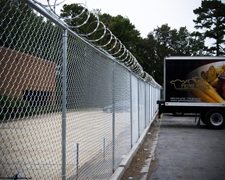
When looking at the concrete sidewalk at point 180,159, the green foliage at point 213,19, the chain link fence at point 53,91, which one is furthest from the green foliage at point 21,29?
the green foliage at point 213,19

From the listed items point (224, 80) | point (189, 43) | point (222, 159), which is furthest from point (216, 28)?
point (222, 159)

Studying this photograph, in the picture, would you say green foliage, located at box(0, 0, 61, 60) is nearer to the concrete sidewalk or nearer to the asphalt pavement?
the concrete sidewalk

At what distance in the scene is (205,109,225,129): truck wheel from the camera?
1433 centimetres

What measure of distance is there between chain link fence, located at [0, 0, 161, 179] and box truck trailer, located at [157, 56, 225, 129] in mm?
9242

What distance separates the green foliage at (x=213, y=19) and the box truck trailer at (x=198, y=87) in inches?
1285

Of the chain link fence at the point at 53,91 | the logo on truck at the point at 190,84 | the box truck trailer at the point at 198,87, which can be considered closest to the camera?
the chain link fence at the point at 53,91

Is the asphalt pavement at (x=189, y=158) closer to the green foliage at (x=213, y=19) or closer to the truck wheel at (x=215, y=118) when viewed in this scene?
the truck wheel at (x=215, y=118)

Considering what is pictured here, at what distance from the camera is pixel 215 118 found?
14.6 m

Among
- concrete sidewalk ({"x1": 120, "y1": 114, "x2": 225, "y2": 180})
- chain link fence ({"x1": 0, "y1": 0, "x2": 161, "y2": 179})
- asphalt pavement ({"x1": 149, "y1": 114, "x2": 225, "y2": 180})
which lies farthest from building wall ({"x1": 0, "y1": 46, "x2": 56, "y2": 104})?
asphalt pavement ({"x1": 149, "y1": 114, "x2": 225, "y2": 180})

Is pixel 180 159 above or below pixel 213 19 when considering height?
below

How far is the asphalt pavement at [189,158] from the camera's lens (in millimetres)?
6348

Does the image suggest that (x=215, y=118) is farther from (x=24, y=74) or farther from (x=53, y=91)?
(x=24, y=74)

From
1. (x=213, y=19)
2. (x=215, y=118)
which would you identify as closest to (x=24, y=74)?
(x=215, y=118)

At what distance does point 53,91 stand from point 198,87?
12.7m
